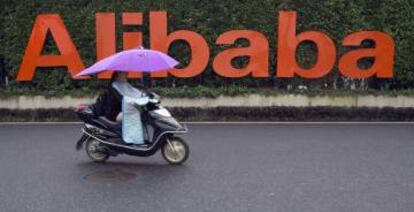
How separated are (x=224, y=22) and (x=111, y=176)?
7966mm

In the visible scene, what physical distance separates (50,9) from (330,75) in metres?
7.63

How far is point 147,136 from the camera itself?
905 cm

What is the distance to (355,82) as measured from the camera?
15.6m

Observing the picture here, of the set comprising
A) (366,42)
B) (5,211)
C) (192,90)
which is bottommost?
(5,211)

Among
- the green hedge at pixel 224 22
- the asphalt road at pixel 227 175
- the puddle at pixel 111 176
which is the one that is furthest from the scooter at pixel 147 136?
the green hedge at pixel 224 22

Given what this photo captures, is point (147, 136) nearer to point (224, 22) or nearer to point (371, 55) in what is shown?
point (224, 22)

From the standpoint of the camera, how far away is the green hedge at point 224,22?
15219 mm

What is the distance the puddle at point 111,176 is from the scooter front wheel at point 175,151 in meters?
0.68

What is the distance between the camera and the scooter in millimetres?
8797

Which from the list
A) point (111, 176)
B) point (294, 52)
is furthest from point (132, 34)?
point (111, 176)

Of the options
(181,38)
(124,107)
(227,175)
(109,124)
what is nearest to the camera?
(227,175)

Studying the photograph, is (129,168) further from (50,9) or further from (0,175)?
(50,9)

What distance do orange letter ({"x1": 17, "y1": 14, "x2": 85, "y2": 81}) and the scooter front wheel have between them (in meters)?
6.99

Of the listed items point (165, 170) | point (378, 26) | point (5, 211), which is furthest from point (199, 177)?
point (378, 26)
